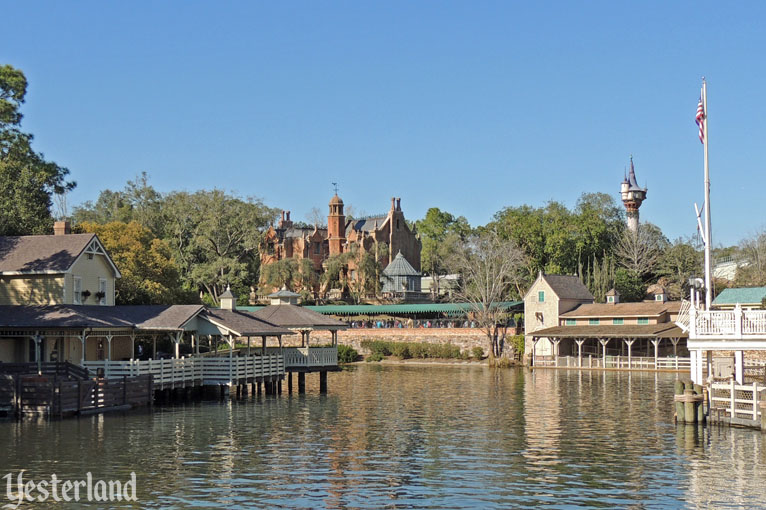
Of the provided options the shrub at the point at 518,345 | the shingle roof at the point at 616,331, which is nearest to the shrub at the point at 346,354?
the shrub at the point at 518,345

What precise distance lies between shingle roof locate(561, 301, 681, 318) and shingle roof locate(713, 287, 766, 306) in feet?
12.2

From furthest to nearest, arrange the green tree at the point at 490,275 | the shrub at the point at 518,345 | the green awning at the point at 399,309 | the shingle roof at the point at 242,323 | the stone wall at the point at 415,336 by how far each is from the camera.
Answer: the green awning at the point at 399,309 < the stone wall at the point at 415,336 < the green tree at the point at 490,275 < the shrub at the point at 518,345 < the shingle roof at the point at 242,323

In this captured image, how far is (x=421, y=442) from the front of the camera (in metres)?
32.4

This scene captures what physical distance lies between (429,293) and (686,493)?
10086 cm

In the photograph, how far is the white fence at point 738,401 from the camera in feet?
104

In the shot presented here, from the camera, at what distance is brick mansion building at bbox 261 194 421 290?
128 metres

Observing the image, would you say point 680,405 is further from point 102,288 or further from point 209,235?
point 209,235

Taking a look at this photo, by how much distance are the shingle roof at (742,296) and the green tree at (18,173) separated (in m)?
53.0

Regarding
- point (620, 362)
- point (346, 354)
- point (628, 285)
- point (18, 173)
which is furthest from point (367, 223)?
point (18, 173)

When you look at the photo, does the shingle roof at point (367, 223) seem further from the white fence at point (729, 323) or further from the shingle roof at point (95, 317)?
the white fence at point (729, 323)

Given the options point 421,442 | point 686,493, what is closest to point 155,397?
point 421,442

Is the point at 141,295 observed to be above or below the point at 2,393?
above

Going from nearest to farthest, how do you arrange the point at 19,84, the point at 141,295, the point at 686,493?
the point at 686,493
the point at 19,84
the point at 141,295

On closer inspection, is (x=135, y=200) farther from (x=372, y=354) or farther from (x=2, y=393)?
(x=2, y=393)
